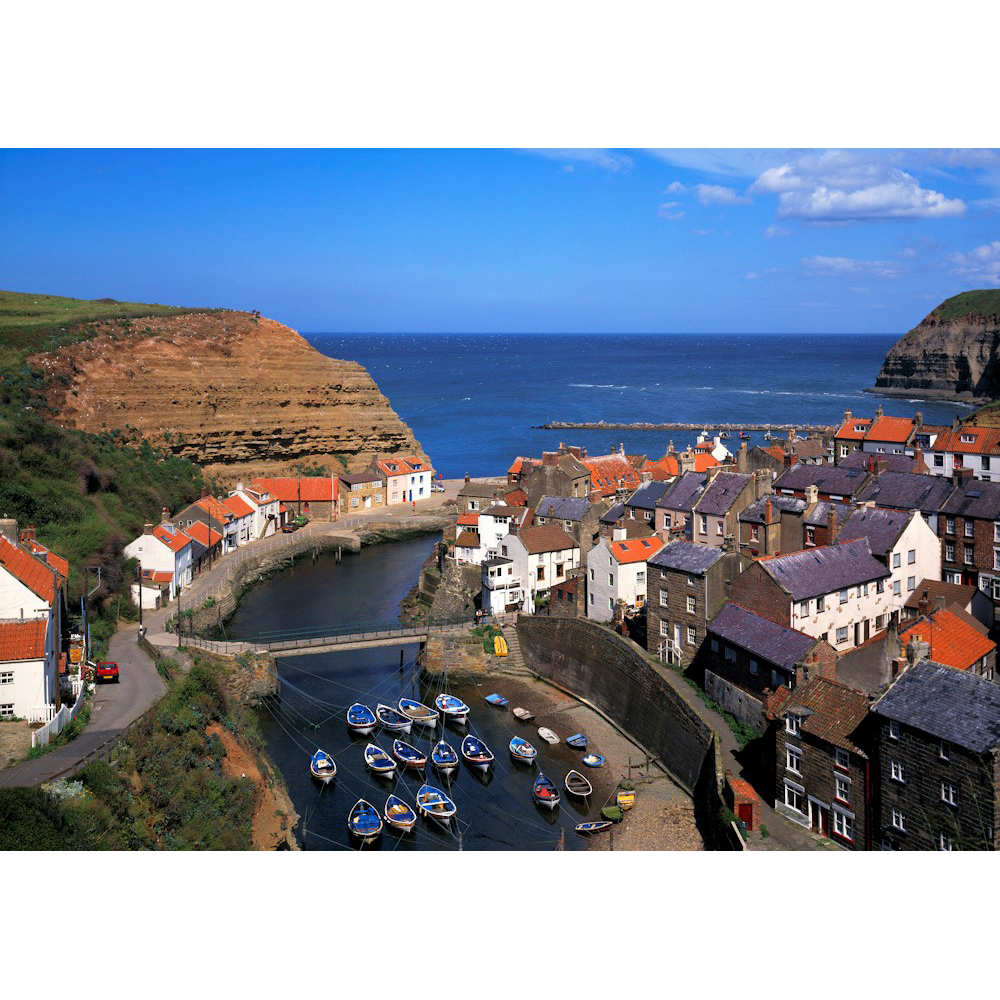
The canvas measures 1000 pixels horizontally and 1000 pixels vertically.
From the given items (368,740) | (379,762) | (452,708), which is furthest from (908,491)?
(379,762)

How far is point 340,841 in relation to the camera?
22.8 metres

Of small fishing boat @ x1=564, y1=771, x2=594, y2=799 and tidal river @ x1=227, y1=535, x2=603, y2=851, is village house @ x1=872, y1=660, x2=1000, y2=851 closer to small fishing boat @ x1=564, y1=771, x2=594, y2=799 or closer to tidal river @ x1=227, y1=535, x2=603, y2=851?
tidal river @ x1=227, y1=535, x2=603, y2=851

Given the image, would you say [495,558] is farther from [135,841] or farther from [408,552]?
[135,841]

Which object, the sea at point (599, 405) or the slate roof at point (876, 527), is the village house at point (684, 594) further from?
the sea at point (599, 405)

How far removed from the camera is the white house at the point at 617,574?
32.8 meters

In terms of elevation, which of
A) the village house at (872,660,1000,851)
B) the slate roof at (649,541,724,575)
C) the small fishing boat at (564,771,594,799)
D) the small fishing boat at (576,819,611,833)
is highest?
the slate roof at (649,541,724,575)

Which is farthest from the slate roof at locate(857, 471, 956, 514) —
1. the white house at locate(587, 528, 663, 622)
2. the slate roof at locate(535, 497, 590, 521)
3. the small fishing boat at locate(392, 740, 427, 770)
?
the small fishing boat at locate(392, 740, 427, 770)

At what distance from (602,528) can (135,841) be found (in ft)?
76.1

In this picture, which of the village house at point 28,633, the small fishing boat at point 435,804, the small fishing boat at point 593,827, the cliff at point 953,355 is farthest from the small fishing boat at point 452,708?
the cliff at point 953,355

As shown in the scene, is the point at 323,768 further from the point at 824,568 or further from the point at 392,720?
the point at 824,568

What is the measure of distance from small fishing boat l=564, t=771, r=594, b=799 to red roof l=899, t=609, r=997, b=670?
8190mm

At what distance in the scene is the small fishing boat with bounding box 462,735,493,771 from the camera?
2662cm

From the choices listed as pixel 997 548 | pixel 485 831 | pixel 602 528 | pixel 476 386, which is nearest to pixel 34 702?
pixel 485 831

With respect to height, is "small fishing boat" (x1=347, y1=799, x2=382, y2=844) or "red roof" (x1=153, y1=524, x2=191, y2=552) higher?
"red roof" (x1=153, y1=524, x2=191, y2=552)
